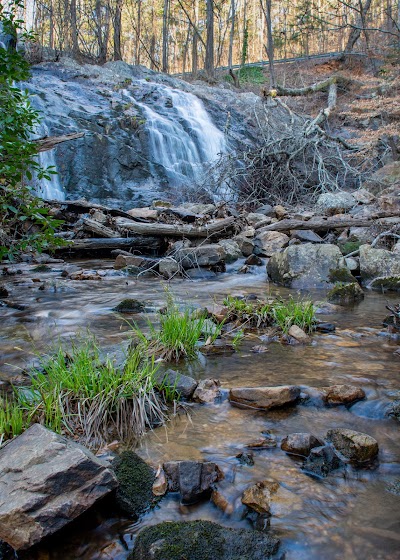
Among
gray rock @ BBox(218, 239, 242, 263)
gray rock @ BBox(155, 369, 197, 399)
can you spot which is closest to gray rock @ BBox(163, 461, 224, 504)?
gray rock @ BBox(155, 369, 197, 399)

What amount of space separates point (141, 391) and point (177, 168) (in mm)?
14673

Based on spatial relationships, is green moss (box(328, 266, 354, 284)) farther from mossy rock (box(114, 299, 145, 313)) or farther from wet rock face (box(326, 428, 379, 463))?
wet rock face (box(326, 428, 379, 463))

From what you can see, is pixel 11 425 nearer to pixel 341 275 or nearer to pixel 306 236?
pixel 341 275

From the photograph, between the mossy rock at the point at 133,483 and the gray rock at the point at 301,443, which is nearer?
the mossy rock at the point at 133,483

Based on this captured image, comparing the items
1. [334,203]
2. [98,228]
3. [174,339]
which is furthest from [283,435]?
[334,203]

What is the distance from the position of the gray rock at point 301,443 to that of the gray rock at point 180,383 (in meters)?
0.81

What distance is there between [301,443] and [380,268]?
16.7 ft

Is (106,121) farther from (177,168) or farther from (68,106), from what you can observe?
(177,168)

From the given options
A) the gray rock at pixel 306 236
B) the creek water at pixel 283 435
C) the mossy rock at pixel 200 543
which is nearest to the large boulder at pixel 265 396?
the creek water at pixel 283 435

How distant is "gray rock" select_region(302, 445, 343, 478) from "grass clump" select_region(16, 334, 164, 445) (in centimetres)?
89

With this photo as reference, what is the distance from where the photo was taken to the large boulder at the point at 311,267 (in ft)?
22.6

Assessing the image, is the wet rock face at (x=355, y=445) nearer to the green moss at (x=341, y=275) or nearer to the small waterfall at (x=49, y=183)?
the green moss at (x=341, y=275)

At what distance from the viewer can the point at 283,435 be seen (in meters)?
2.51

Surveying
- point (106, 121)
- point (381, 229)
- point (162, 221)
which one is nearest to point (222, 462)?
point (381, 229)
